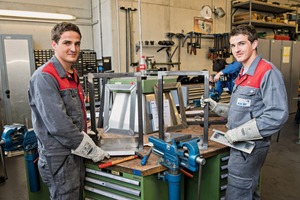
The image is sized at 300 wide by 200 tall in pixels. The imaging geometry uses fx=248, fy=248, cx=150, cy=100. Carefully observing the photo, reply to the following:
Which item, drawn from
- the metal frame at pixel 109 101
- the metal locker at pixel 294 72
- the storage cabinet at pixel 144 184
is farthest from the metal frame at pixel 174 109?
the metal locker at pixel 294 72

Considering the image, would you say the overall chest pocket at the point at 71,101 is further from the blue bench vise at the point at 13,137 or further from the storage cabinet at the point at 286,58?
the storage cabinet at the point at 286,58

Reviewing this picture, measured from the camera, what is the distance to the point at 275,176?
269cm

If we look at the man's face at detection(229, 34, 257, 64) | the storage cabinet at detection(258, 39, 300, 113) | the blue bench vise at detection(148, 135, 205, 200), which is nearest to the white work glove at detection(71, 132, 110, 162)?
the blue bench vise at detection(148, 135, 205, 200)

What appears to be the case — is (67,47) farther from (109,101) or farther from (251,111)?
(251,111)

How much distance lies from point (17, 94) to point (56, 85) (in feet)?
8.79

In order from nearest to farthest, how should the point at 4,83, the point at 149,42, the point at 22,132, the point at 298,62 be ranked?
the point at 22,132 < the point at 4,83 < the point at 149,42 < the point at 298,62

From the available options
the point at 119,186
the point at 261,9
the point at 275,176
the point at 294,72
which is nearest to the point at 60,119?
the point at 119,186

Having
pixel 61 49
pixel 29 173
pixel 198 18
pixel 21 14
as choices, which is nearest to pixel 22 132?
pixel 29 173

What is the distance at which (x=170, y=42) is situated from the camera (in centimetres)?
424

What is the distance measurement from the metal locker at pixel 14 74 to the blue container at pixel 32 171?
209cm

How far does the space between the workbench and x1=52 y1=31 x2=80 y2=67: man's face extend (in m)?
0.59

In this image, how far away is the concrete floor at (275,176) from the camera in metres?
2.38

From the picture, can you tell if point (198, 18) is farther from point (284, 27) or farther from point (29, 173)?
point (29, 173)

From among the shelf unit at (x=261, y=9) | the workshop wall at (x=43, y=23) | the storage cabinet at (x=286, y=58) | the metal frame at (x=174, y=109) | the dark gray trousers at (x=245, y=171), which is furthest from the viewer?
the storage cabinet at (x=286, y=58)
